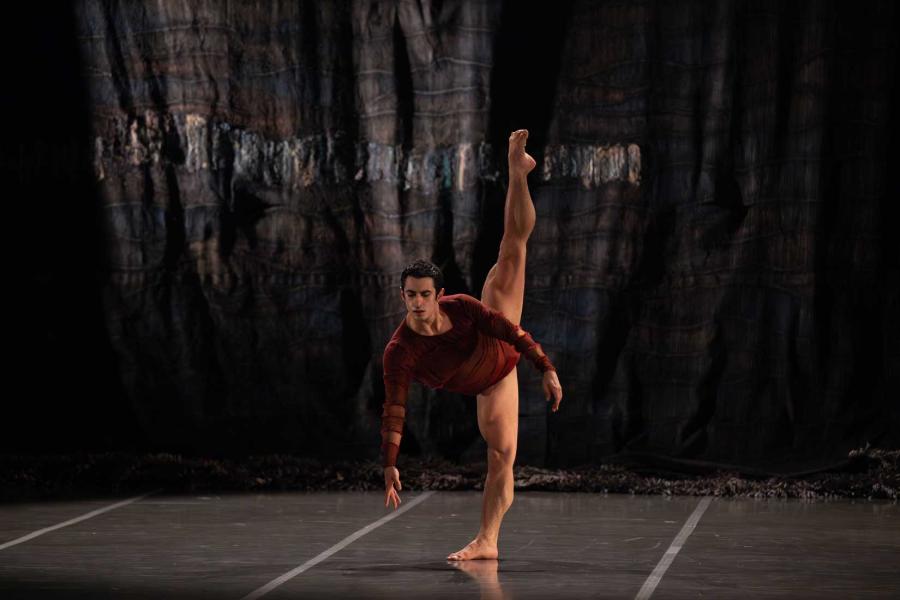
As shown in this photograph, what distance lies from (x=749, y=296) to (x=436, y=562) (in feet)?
8.98

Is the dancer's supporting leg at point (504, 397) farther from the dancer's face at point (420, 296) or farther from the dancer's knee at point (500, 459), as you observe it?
the dancer's face at point (420, 296)

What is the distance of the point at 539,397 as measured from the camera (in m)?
7.71

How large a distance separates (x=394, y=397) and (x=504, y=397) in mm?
424

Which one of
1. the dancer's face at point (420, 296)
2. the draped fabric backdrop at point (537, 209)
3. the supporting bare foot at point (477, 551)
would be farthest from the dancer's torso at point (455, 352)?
the draped fabric backdrop at point (537, 209)

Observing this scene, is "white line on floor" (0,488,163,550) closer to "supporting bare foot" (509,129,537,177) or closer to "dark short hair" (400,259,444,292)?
"dark short hair" (400,259,444,292)

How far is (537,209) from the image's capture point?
772 cm

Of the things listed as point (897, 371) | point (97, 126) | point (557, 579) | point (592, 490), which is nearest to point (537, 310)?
point (592, 490)

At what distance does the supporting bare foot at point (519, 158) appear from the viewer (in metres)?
5.50

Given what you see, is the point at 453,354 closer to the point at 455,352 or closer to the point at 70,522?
the point at 455,352

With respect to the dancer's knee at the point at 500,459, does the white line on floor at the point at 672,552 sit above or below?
below

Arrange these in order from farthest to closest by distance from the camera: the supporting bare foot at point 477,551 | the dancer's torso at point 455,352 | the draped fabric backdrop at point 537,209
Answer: the draped fabric backdrop at point 537,209, the supporting bare foot at point 477,551, the dancer's torso at point 455,352

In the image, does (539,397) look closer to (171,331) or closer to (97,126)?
(171,331)

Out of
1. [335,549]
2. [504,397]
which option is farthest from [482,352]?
[335,549]

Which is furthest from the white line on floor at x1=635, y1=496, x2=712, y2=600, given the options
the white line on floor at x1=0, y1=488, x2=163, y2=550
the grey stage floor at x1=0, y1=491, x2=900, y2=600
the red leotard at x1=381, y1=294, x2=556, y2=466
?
the white line on floor at x1=0, y1=488, x2=163, y2=550
